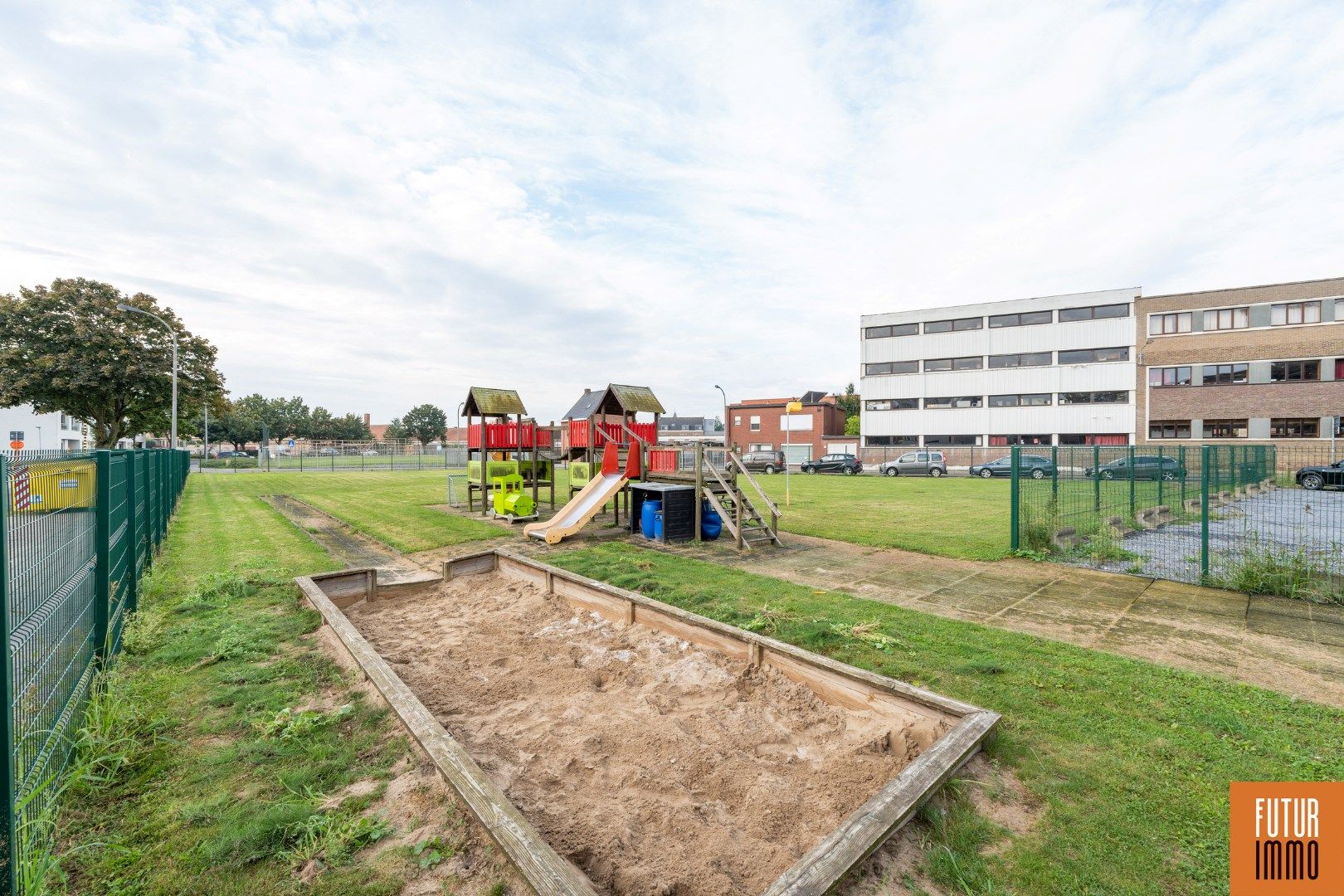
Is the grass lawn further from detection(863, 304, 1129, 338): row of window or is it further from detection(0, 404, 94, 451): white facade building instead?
detection(0, 404, 94, 451): white facade building

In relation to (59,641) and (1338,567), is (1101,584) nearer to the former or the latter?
(1338,567)

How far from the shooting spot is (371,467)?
53812mm

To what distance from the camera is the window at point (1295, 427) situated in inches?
1410

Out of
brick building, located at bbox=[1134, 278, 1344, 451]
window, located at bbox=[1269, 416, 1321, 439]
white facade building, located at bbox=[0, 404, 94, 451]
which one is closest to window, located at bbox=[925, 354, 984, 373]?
brick building, located at bbox=[1134, 278, 1344, 451]

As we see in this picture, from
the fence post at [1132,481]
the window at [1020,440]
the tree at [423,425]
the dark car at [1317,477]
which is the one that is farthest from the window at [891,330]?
the tree at [423,425]

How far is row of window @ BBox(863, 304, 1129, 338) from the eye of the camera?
43031 millimetres

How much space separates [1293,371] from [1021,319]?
1554 cm

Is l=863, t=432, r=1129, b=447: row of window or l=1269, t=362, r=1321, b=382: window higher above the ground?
l=1269, t=362, r=1321, b=382: window

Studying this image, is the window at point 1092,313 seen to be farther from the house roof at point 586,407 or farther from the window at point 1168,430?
the house roof at point 586,407

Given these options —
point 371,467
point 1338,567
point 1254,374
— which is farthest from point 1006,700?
point 371,467

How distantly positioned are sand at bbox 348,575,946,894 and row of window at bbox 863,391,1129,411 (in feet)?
158

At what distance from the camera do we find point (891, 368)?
5175 cm

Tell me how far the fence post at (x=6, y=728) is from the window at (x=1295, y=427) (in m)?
52.5

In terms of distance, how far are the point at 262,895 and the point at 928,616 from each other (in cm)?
682
